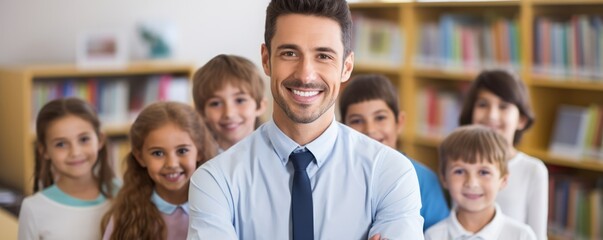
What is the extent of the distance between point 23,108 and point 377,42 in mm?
2444

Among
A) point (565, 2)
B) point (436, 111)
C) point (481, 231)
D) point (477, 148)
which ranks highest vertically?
point (565, 2)

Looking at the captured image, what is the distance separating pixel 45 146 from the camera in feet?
9.96

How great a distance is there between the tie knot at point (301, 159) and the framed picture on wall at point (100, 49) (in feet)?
13.0

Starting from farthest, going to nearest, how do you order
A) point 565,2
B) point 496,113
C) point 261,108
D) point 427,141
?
point 427,141, point 565,2, point 496,113, point 261,108

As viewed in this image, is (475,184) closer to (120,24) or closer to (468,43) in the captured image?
(468,43)

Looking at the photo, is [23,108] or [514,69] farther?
[23,108]

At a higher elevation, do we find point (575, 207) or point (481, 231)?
point (481, 231)

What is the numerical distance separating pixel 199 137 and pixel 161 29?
3547 mm

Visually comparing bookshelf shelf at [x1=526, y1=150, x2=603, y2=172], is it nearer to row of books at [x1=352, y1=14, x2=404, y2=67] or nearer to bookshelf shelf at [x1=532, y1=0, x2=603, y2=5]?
bookshelf shelf at [x1=532, y1=0, x2=603, y2=5]

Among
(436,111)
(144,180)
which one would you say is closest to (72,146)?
(144,180)

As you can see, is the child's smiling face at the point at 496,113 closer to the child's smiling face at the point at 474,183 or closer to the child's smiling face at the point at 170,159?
the child's smiling face at the point at 474,183

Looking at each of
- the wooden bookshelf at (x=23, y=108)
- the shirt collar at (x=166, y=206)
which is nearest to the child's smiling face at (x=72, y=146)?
the shirt collar at (x=166, y=206)

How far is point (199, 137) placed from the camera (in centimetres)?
262

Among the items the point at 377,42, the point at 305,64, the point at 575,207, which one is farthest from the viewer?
the point at 377,42
